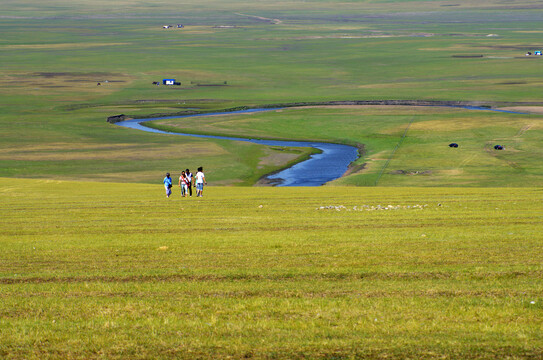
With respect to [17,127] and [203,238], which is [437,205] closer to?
[203,238]

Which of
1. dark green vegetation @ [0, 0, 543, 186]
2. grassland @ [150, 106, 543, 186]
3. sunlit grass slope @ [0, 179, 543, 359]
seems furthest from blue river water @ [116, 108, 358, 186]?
sunlit grass slope @ [0, 179, 543, 359]

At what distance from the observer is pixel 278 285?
58.0 feet

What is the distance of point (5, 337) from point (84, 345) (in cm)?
175

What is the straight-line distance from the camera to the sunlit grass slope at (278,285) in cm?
1352

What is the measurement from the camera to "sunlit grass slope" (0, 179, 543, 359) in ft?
44.3

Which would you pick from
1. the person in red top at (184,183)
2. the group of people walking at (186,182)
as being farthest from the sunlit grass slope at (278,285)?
the person in red top at (184,183)

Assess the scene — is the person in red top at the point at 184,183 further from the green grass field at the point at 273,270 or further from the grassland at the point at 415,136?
the grassland at the point at 415,136

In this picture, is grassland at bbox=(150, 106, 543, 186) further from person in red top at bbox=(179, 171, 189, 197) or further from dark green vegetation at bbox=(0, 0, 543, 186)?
person in red top at bbox=(179, 171, 189, 197)

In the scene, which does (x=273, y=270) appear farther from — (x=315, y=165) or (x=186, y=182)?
(x=315, y=165)

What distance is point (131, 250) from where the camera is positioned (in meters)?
23.3

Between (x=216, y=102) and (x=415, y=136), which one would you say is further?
(x=216, y=102)

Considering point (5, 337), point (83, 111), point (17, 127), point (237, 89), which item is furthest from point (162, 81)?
point (5, 337)

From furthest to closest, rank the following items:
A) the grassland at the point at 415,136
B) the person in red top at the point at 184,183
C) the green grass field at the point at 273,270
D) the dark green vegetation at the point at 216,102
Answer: the dark green vegetation at the point at 216,102, the grassland at the point at 415,136, the person in red top at the point at 184,183, the green grass field at the point at 273,270

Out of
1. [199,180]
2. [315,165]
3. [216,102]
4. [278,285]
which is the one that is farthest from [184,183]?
[216,102]
